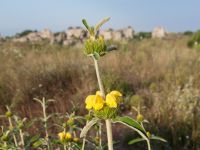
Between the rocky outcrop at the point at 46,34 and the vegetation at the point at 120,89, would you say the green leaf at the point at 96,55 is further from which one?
the rocky outcrop at the point at 46,34

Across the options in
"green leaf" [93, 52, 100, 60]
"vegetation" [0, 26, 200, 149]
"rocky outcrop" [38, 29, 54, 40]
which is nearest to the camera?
"green leaf" [93, 52, 100, 60]

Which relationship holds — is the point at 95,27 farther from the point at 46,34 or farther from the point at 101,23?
the point at 46,34

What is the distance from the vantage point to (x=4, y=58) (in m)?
7.93

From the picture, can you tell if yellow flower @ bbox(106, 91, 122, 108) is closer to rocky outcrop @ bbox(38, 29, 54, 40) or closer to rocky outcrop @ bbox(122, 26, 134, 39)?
rocky outcrop @ bbox(38, 29, 54, 40)

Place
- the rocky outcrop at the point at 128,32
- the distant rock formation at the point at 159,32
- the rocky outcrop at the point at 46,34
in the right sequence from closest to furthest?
the rocky outcrop at the point at 46,34
the rocky outcrop at the point at 128,32
the distant rock formation at the point at 159,32

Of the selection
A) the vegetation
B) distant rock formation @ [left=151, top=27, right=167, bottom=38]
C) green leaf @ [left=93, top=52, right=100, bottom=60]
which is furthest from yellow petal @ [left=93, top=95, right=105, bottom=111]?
distant rock formation @ [left=151, top=27, right=167, bottom=38]

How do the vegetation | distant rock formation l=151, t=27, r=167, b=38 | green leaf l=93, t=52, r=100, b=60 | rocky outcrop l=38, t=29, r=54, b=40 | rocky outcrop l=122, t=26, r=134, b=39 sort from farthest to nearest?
1. distant rock formation l=151, t=27, r=167, b=38
2. rocky outcrop l=122, t=26, r=134, b=39
3. rocky outcrop l=38, t=29, r=54, b=40
4. the vegetation
5. green leaf l=93, t=52, r=100, b=60

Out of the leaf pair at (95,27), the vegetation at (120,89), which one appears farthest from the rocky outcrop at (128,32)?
the leaf pair at (95,27)

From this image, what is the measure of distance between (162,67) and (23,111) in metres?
3.29

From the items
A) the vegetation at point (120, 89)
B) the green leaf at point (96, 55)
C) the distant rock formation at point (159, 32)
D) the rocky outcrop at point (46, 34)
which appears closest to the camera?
the green leaf at point (96, 55)

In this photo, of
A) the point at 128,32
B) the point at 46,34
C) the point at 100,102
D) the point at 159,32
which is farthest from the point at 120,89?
the point at 159,32

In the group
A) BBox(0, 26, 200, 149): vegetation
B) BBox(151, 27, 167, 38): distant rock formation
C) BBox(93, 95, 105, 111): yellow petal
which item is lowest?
BBox(151, 27, 167, 38): distant rock formation

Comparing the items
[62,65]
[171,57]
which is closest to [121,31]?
[171,57]

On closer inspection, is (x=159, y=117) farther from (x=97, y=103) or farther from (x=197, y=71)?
(x=97, y=103)
